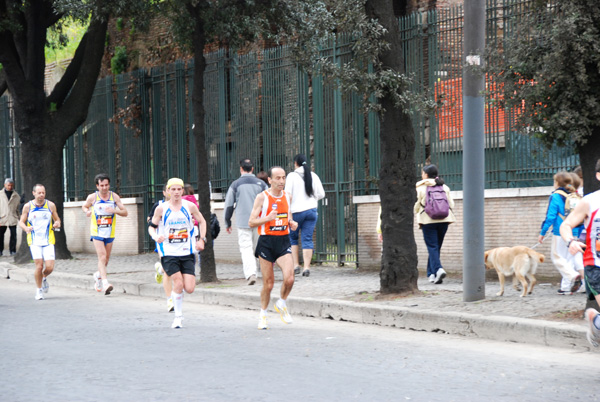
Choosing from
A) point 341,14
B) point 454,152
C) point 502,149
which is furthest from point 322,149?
point 341,14

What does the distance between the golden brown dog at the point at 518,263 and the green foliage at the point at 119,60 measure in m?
16.6

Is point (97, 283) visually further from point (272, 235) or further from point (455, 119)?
point (455, 119)

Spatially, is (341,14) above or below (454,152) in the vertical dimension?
above

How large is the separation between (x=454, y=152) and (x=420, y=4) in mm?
6268

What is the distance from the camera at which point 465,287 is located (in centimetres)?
1104

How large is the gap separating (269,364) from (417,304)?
3568 millimetres

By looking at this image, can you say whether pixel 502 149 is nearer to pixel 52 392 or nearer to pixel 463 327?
pixel 463 327

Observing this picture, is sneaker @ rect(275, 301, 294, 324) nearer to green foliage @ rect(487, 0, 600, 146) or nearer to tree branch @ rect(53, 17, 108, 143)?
green foliage @ rect(487, 0, 600, 146)

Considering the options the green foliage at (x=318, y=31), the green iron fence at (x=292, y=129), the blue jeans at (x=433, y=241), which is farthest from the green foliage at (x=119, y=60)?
the blue jeans at (x=433, y=241)

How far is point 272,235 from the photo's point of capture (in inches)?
416

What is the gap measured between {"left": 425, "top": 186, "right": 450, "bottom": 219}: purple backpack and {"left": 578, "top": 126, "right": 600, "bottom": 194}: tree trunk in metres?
4.22

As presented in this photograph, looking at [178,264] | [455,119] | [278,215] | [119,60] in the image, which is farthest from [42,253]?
[119,60]

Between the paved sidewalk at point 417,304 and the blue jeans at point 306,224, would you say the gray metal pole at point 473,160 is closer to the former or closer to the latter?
the paved sidewalk at point 417,304

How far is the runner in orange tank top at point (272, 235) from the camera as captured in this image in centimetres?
1052
